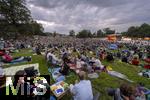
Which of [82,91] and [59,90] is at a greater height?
[82,91]

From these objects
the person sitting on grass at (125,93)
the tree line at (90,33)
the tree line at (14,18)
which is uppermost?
the tree line at (14,18)

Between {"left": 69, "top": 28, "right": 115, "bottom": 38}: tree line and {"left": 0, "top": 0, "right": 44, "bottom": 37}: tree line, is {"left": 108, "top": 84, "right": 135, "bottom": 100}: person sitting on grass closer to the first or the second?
{"left": 0, "top": 0, "right": 44, "bottom": 37}: tree line

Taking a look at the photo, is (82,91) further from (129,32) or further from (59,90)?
(129,32)

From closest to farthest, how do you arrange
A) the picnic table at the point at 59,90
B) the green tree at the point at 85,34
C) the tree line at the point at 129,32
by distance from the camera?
1. the picnic table at the point at 59,90
2. the tree line at the point at 129,32
3. the green tree at the point at 85,34

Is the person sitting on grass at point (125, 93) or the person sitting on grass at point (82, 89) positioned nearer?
the person sitting on grass at point (125, 93)

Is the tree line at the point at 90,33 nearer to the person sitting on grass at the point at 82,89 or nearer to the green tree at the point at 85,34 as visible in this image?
the green tree at the point at 85,34

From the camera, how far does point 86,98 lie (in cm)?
797

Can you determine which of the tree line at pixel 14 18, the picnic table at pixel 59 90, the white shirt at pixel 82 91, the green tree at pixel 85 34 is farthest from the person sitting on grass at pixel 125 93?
the green tree at pixel 85 34

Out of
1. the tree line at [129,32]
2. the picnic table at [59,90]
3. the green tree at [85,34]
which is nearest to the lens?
the picnic table at [59,90]

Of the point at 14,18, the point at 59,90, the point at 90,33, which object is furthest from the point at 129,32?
the point at 59,90

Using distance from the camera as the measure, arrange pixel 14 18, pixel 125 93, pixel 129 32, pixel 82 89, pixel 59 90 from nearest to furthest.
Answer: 1. pixel 125 93
2. pixel 82 89
3. pixel 59 90
4. pixel 14 18
5. pixel 129 32

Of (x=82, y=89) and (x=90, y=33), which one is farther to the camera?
(x=90, y=33)

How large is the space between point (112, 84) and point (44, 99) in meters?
6.60

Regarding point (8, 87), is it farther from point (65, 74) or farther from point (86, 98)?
point (65, 74)
